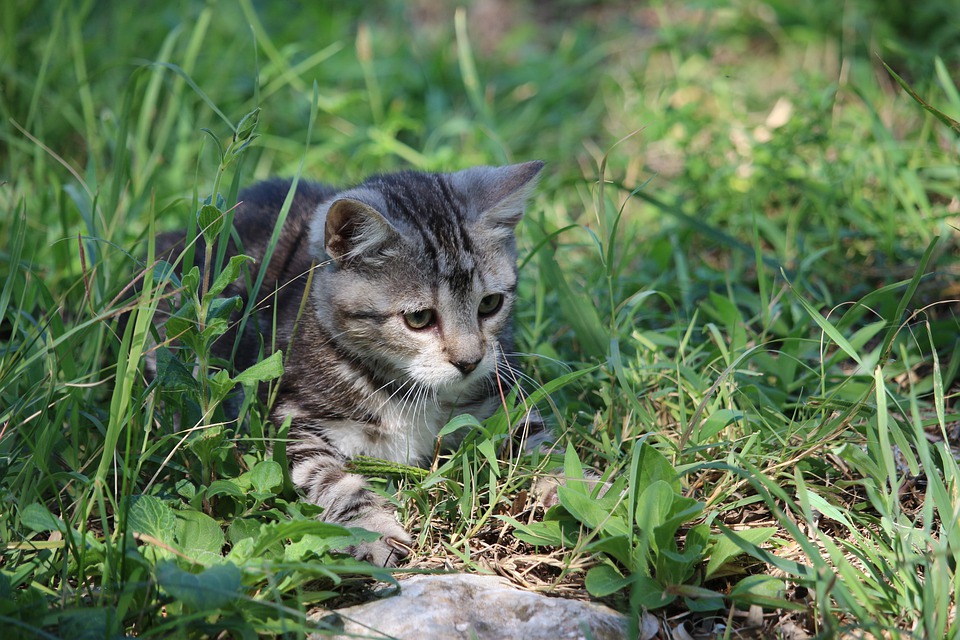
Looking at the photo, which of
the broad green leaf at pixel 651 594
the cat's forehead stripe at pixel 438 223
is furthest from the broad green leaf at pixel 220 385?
the broad green leaf at pixel 651 594

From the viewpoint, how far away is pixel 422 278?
2.61 metres

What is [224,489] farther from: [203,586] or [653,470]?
[653,470]

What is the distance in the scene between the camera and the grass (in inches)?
82.7

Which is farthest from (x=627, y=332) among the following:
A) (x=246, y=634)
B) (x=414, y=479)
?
(x=246, y=634)

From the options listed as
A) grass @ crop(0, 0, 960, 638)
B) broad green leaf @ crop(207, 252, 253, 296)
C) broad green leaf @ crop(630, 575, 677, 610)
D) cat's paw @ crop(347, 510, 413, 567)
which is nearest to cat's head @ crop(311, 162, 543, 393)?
grass @ crop(0, 0, 960, 638)

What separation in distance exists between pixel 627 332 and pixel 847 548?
1165mm

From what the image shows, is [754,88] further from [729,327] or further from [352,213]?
[352,213]

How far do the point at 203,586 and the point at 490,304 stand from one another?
1281mm

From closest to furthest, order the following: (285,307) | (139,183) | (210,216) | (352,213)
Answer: (210,216) < (352,213) < (285,307) < (139,183)

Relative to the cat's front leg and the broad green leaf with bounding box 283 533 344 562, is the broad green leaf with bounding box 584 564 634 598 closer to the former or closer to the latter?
the cat's front leg

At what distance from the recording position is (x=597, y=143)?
16.3ft

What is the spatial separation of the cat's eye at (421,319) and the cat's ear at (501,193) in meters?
0.36

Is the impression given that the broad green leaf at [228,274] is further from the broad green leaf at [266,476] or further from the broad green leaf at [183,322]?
the broad green leaf at [266,476]

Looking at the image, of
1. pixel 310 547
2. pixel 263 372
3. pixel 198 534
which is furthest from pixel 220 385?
pixel 310 547
